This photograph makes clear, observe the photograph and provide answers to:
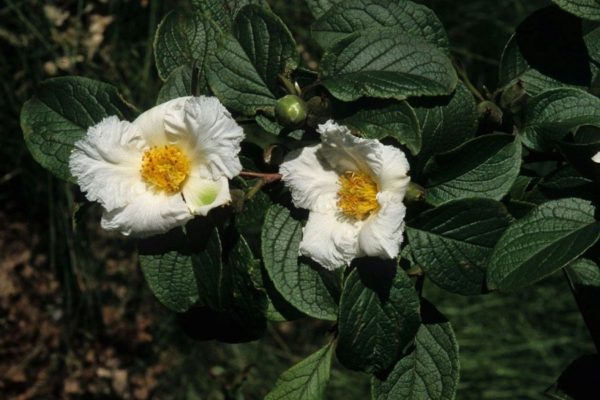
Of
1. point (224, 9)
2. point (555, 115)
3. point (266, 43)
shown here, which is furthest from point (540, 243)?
point (224, 9)

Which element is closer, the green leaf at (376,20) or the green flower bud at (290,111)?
the green flower bud at (290,111)

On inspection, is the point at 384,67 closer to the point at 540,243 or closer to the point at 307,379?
the point at 540,243

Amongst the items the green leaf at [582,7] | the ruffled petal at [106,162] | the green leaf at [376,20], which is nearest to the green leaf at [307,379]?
the ruffled petal at [106,162]

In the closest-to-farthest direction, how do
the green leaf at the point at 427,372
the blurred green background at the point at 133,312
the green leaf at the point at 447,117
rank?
the green leaf at the point at 447,117 < the green leaf at the point at 427,372 < the blurred green background at the point at 133,312

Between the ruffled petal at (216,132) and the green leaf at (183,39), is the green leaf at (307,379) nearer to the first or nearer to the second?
the ruffled petal at (216,132)

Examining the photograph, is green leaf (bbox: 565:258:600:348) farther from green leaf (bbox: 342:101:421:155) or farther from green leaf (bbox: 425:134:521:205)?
green leaf (bbox: 342:101:421:155)

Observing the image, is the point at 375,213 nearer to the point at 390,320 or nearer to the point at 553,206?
the point at 390,320

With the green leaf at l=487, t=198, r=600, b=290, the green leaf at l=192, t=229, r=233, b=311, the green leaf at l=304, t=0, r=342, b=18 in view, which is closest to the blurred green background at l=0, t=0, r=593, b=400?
the green leaf at l=304, t=0, r=342, b=18

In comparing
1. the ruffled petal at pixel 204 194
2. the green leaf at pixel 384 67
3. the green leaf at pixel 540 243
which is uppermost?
the green leaf at pixel 384 67
